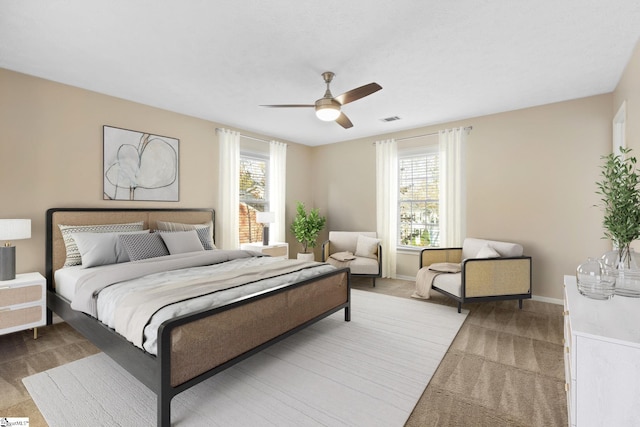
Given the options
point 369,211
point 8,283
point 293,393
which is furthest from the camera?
point 369,211

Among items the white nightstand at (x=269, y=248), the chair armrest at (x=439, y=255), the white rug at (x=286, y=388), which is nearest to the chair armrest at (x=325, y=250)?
the white nightstand at (x=269, y=248)

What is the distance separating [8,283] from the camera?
2885 mm

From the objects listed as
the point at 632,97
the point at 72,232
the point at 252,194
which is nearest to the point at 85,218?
the point at 72,232

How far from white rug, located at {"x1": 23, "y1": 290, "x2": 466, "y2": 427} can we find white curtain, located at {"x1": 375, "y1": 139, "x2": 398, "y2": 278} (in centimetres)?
255

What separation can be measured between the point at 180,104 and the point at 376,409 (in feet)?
14.0

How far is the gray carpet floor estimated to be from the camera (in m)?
1.96

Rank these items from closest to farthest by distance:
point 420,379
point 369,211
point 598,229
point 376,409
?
point 376,409 → point 420,379 → point 598,229 → point 369,211

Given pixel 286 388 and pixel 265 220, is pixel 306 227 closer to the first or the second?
pixel 265 220

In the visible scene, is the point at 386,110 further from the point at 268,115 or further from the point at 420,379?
the point at 420,379

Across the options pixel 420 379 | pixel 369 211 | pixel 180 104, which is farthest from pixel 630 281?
pixel 180 104

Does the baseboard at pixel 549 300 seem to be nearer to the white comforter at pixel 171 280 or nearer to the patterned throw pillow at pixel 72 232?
the white comforter at pixel 171 280

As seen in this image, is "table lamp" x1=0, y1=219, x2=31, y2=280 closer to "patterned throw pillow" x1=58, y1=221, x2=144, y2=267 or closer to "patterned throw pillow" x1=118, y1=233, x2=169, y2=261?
"patterned throw pillow" x1=58, y1=221, x2=144, y2=267

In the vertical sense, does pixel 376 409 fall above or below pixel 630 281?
below

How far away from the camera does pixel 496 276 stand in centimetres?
381
